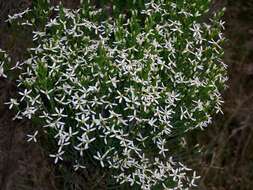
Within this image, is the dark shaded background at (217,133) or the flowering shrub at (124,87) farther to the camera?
the dark shaded background at (217,133)

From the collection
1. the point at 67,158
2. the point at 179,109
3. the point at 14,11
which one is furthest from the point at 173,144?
the point at 14,11

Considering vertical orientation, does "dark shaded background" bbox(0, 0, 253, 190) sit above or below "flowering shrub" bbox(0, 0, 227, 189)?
below

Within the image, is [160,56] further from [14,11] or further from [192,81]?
[14,11]

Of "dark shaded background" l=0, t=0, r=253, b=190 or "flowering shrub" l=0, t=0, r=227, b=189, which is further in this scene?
"dark shaded background" l=0, t=0, r=253, b=190

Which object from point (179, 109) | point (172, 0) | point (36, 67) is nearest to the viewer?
point (36, 67)

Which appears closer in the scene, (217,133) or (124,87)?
(124,87)
